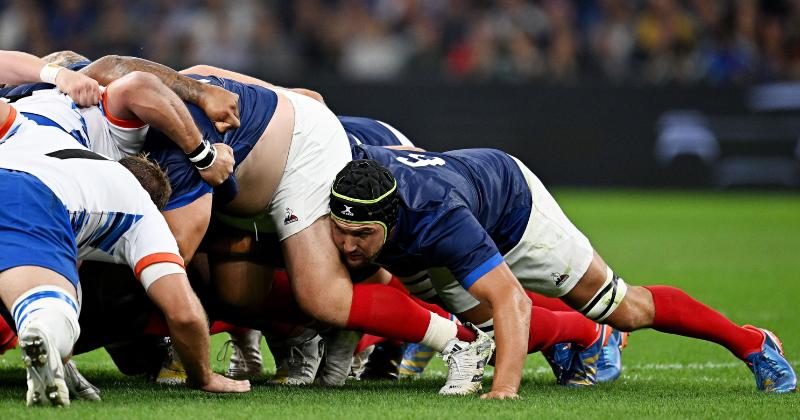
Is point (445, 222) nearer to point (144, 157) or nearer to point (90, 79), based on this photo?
point (144, 157)

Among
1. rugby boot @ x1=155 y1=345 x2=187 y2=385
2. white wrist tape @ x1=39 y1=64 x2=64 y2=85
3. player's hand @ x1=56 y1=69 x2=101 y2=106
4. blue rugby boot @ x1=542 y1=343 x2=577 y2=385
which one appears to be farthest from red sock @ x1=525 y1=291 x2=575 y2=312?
white wrist tape @ x1=39 y1=64 x2=64 y2=85

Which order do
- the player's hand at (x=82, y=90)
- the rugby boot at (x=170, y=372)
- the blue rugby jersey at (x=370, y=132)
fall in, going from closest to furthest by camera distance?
the player's hand at (x=82, y=90) → the rugby boot at (x=170, y=372) → the blue rugby jersey at (x=370, y=132)

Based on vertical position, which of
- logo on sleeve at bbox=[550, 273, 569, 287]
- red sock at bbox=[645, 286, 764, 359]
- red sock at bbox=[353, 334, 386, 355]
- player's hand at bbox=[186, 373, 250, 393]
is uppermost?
logo on sleeve at bbox=[550, 273, 569, 287]

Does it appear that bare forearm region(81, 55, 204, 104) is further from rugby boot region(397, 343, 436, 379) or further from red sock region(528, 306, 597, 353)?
red sock region(528, 306, 597, 353)

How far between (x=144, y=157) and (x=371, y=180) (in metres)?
0.99

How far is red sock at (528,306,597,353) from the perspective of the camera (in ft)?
18.3

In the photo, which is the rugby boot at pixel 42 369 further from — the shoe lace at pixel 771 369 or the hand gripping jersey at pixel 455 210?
the shoe lace at pixel 771 369

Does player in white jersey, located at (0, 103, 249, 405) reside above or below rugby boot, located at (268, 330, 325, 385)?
above

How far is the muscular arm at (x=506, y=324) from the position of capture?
4.91 metres

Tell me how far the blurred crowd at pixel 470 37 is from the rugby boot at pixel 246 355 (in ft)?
36.5

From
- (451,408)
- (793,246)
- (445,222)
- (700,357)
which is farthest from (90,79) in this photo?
(793,246)

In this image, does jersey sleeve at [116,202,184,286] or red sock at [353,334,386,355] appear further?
red sock at [353,334,386,355]

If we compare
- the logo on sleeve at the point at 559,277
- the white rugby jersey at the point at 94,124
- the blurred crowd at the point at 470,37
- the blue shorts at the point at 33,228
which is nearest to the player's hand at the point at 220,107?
the white rugby jersey at the point at 94,124

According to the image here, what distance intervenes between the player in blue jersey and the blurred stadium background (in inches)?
438
